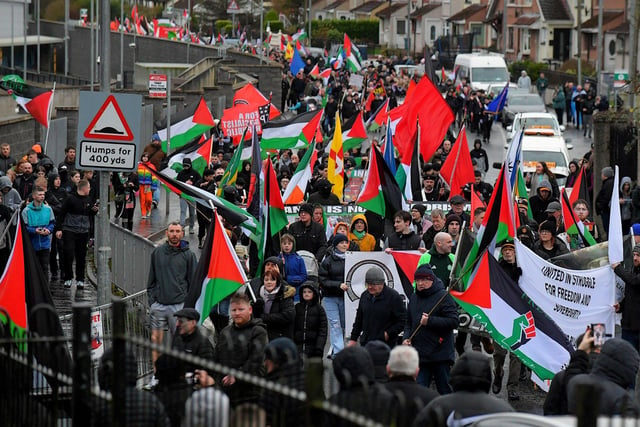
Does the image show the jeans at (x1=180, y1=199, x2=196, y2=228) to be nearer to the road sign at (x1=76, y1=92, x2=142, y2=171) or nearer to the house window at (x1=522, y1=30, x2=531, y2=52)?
the road sign at (x1=76, y1=92, x2=142, y2=171)

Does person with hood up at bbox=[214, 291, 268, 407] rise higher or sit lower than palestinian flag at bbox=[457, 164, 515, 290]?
lower

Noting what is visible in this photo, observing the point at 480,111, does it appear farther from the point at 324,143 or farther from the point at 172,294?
the point at 172,294

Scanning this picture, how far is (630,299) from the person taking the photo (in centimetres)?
1239

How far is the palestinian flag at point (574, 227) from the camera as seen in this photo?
16.3 metres

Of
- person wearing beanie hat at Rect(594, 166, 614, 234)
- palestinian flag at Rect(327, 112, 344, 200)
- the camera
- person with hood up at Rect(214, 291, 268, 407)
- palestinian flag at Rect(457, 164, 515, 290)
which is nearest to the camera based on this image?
the camera

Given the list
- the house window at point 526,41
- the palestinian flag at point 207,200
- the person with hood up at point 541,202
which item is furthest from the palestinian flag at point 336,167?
the house window at point 526,41

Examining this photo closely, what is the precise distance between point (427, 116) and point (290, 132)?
2893 mm

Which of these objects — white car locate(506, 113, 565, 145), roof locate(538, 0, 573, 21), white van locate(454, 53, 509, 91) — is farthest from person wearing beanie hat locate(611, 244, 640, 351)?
roof locate(538, 0, 573, 21)

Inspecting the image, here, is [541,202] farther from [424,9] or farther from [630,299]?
[424,9]

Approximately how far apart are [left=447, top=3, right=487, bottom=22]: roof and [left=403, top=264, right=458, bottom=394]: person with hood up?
314ft

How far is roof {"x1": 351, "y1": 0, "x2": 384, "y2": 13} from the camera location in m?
133

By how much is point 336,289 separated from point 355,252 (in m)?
0.39

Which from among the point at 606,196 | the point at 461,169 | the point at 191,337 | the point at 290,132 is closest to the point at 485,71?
the point at 290,132

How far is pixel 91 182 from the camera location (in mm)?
19312
